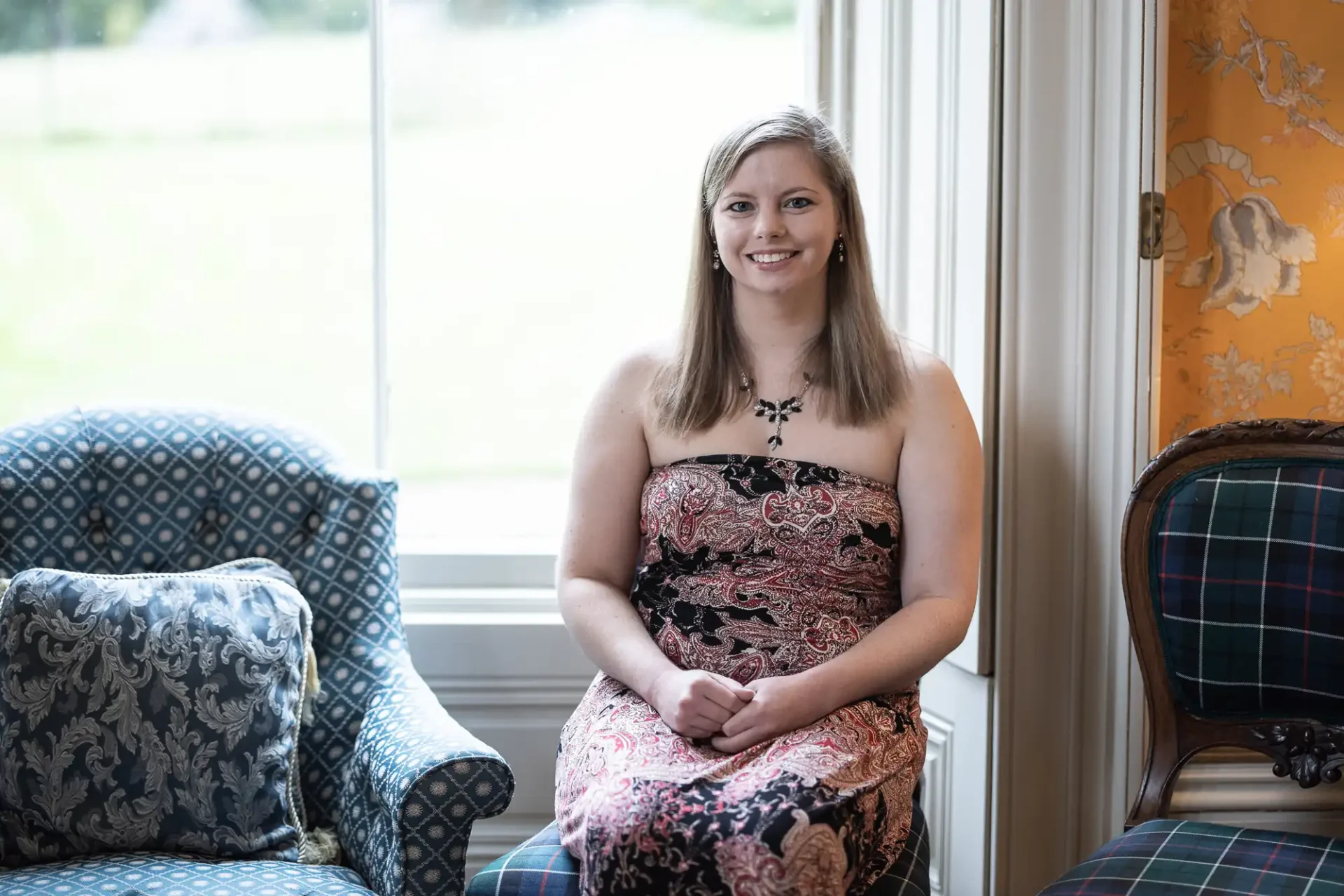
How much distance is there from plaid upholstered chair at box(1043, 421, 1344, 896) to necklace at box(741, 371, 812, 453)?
478 millimetres

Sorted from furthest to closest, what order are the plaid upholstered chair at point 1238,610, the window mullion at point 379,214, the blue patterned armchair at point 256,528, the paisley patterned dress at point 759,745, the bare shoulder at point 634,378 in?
the window mullion at point 379,214 → the blue patterned armchair at point 256,528 → the bare shoulder at point 634,378 → the plaid upholstered chair at point 1238,610 → the paisley patterned dress at point 759,745

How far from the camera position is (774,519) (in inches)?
66.9

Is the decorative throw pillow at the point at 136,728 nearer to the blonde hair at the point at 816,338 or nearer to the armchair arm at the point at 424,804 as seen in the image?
the armchair arm at the point at 424,804

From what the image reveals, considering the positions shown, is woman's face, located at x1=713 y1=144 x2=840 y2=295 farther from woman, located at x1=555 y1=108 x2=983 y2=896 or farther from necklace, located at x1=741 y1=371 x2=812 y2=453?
necklace, located at x1=741 y1=371 x2=812 y2=453

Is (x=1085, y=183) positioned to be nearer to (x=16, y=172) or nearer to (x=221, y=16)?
(x=221, y=16)

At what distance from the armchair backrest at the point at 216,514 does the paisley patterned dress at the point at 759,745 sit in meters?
0.46

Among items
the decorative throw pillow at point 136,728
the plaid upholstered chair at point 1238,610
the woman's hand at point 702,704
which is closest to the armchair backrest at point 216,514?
the decorative throw pillow at point 136,728

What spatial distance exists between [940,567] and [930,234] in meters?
0.66

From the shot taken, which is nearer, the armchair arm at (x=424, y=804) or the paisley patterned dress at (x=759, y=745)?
the paisley patterned dress at (x=759, y=745)

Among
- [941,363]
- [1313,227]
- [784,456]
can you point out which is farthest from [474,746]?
[1313,227]

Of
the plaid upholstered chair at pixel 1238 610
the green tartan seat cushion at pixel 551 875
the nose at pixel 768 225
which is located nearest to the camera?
the green tartan seat cushion at pixel 551 875

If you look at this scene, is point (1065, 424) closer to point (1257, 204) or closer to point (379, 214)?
point (1257, 204)

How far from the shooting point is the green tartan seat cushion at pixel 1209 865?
144 centimetres

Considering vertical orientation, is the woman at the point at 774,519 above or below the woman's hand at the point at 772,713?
above
